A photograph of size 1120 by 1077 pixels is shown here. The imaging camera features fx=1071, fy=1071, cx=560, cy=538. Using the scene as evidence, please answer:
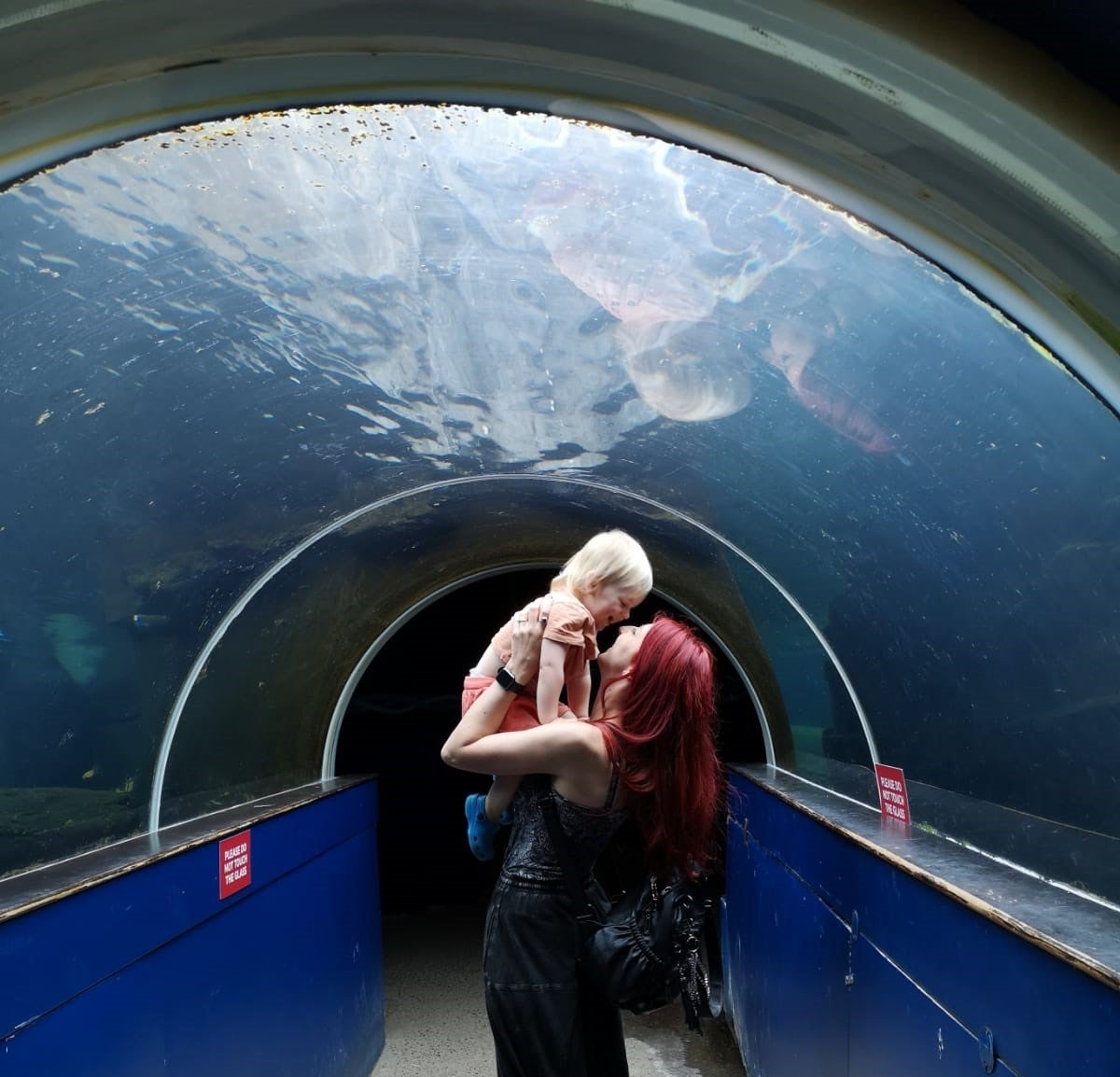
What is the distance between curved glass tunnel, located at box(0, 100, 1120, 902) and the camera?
7.73 feet

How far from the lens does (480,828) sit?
281 cm

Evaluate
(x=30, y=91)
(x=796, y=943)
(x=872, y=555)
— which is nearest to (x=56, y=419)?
(x=30, y=91)

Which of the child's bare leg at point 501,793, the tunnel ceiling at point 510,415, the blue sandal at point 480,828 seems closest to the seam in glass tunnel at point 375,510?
the tunnel ceiling at point 510,415

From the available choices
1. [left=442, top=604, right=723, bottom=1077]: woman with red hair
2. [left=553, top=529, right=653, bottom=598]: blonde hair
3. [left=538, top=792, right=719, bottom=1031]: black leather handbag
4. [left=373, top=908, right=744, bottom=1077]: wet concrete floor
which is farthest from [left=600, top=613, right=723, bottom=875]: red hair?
Answer: [left=373, top=908, right=744, bottom=1077]: wet concrete floor

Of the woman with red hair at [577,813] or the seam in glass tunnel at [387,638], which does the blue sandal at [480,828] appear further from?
the seam in glass tunnel at [387,638]

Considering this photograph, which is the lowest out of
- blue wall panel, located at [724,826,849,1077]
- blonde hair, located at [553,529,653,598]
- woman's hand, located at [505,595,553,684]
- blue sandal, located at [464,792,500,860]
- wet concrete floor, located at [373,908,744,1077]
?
wet concrete floor, located at [373,908,744,1077]

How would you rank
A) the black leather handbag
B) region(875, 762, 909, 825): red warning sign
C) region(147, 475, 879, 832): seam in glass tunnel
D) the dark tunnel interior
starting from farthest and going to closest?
the dark tunnel interior < region(147, 475, 879, 832): seam in glass tunnel < region(875, 762, 909, 825): red warning sign < the black leather handbag

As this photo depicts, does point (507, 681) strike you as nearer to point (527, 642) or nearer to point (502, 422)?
point (527, 642)

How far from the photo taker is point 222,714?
4.94 metres

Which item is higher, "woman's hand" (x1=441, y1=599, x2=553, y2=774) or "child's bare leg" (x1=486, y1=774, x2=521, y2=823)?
"woman's hand" (x1=441, y1=599, x2=553, y2=774)

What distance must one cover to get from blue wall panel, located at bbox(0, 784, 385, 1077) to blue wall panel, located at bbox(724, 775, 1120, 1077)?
2.06 meters

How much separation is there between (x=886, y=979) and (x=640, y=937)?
945 millimetres

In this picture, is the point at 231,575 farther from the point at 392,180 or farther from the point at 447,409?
the point at 392,180

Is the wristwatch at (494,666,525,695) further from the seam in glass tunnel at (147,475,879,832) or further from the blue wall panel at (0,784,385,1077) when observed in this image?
the seam in glass tunnel at (147,475,879,832)
